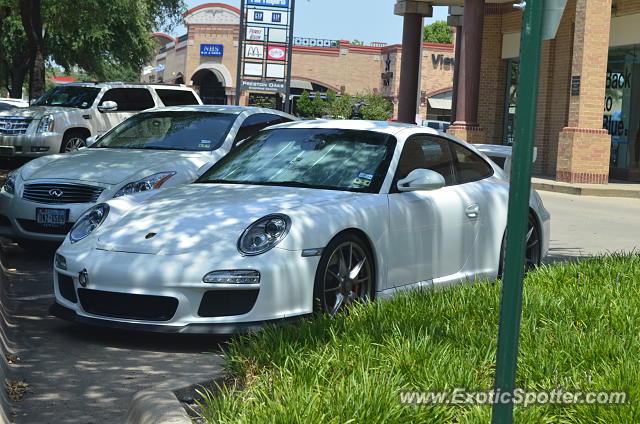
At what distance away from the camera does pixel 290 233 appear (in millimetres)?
6273

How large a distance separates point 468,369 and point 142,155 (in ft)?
20.2

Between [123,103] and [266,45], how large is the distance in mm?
34681

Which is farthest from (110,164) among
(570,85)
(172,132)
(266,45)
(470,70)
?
(266,45)

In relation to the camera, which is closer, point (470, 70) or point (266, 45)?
point (470, 70)

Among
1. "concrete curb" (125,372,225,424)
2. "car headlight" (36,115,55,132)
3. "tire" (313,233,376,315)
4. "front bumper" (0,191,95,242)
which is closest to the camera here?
"concrete curb" (125,372,225,424)

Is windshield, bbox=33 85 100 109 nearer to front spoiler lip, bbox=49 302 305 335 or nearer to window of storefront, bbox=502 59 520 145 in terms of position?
front spoiler lip, bbox=49 302 305 335

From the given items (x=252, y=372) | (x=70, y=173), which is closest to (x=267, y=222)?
(x=252, y=372)

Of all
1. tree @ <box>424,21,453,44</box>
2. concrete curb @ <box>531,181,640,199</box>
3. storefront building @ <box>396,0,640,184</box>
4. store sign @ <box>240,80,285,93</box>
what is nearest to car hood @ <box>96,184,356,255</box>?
storefront building @ <box>396,0,640,184</box>

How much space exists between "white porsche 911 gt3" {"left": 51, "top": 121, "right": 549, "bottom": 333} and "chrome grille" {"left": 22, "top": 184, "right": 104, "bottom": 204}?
77.5 inches

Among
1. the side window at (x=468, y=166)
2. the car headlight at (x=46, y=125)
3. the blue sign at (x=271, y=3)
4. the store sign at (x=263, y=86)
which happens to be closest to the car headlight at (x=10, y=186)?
the side window at (x=468, y=166)

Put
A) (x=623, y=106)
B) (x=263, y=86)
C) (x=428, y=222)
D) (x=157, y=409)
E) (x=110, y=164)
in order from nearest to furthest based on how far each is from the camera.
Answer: (x=157, y=409)
(x=428, y=222)
(x=110, y=164)
(x=623, y=106)
(x=263, y=86)

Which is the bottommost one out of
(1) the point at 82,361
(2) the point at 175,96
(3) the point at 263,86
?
(1) the point at 82,361

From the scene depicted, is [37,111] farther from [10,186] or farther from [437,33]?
[437,33]

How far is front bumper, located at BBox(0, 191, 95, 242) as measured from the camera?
9406 millimetres
